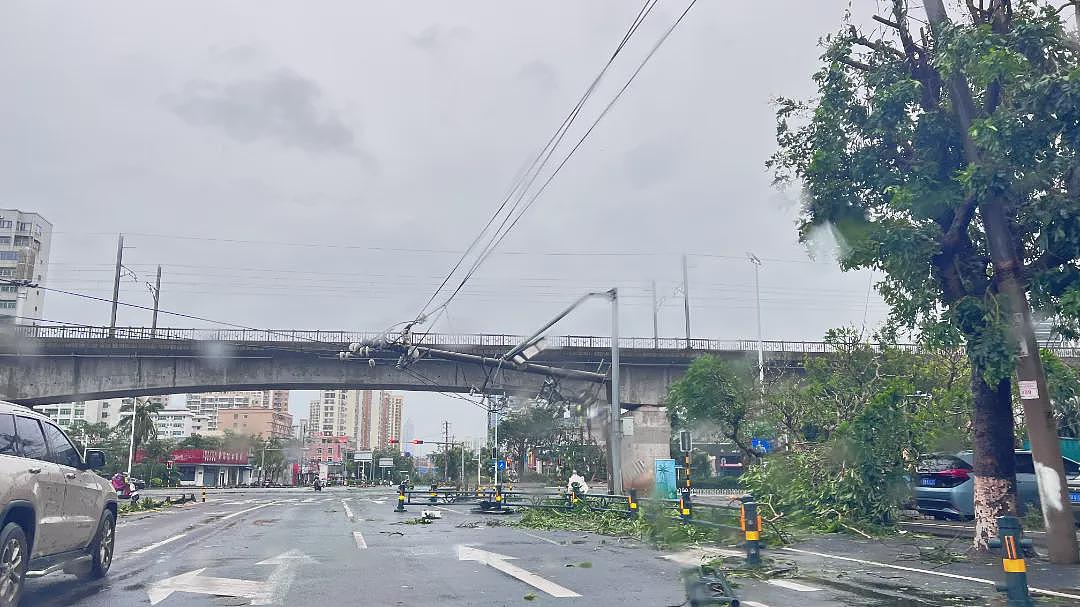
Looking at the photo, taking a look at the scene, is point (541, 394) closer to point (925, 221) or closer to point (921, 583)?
point (925, 221)

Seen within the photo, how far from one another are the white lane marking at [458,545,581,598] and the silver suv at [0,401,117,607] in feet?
15.9

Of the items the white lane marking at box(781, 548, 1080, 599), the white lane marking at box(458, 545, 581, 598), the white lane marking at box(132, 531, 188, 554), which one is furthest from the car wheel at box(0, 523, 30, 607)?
the white lane marking at box(781, 548, 1080, 599)

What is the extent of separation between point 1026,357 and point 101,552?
39.6ft

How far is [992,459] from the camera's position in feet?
37.9

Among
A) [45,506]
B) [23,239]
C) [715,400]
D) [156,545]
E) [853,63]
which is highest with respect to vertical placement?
[23,239]

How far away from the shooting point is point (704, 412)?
3162cm

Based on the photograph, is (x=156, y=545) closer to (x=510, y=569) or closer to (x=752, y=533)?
(x=510, y=569)

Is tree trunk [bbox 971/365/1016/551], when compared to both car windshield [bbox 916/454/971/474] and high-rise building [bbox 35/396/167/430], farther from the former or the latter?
high-rise building [bbox 35/396/167/430]

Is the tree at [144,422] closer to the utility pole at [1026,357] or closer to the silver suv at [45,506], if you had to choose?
the silver suv at [45,506]

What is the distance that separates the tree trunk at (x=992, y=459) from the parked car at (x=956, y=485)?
4316 mm

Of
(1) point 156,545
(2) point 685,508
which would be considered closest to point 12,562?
(1) point 156,545

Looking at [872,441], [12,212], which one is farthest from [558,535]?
[12,212]

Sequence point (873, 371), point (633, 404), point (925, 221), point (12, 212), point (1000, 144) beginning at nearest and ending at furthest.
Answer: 1. point (1000, 144)
2. point (925, 221)
3. point (873, 371)
4. point (633, 404)
5. point (12, 212)

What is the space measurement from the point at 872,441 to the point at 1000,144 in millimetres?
7155
